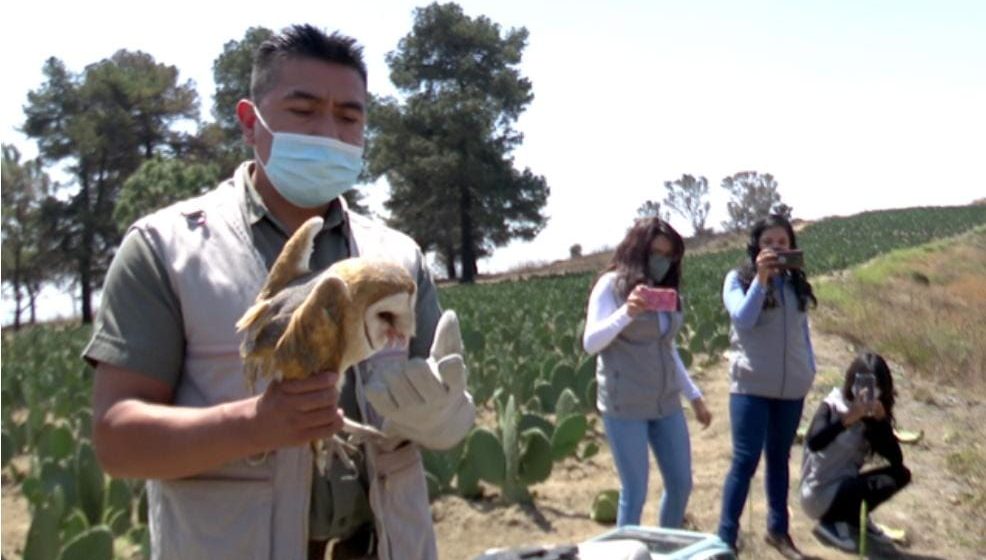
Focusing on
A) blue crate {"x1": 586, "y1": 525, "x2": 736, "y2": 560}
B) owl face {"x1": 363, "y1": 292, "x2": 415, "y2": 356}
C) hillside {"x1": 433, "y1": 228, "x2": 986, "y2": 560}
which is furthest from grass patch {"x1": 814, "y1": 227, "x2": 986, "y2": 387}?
owl face {"x1": 363, "y1": 292, "x2": 415, "y2": 356}

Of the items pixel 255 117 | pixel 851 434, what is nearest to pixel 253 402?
pixel 255 117

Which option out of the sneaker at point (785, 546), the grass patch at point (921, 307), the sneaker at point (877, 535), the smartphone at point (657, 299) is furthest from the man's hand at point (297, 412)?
the grass patch at point (921, 307)

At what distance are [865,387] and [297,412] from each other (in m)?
5.18

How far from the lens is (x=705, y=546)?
127 inches

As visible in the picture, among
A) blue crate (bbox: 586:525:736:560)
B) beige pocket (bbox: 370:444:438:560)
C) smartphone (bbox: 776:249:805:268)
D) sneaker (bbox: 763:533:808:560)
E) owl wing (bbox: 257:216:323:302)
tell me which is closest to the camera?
owl wing (bbox: 257:216:323:302)

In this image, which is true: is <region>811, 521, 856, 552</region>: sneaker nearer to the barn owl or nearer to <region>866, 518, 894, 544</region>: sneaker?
<region>866, 518, 894, 544</region>: sneaker

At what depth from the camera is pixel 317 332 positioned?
168 centimetres

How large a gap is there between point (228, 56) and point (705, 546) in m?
48.3

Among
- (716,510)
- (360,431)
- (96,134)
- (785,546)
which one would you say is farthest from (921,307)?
(96,134)

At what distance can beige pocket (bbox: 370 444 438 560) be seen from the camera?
210cm

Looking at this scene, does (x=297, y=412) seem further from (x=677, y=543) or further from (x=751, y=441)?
(x=751, y=441)

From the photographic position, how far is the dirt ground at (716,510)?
6480mm

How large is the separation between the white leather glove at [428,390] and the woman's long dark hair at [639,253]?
334cm

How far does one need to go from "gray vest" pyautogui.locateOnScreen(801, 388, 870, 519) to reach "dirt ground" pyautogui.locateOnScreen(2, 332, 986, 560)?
27cm
